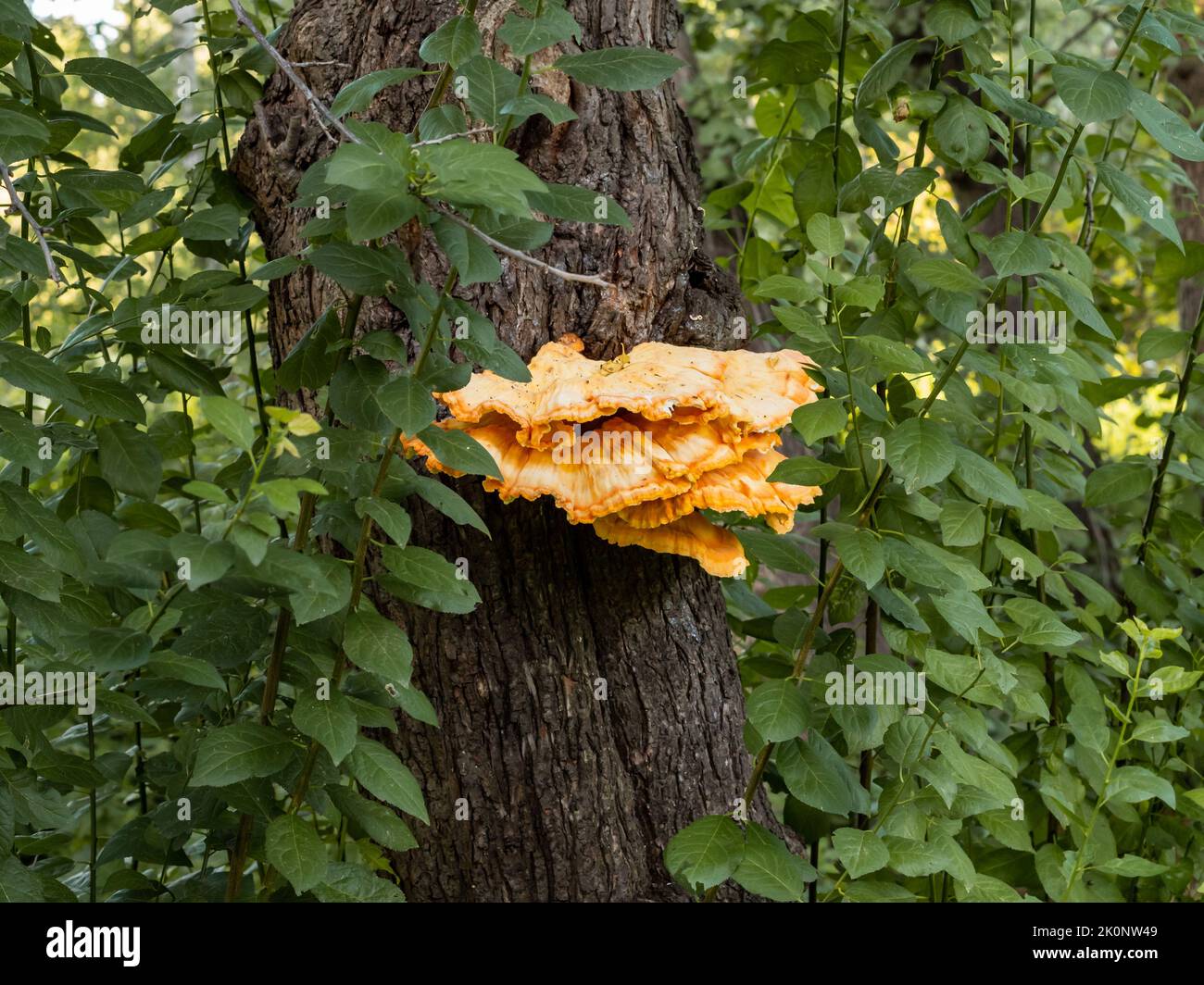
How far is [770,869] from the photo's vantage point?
5.98 ft

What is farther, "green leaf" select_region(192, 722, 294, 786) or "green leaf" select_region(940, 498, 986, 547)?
"green leaf" select_region(940, 498, 986, 547)

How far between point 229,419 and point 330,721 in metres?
0.48

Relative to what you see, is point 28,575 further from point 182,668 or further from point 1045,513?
point 1045,513

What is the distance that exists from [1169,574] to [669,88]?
1.73 metres

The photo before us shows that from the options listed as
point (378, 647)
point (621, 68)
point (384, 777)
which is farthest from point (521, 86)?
point (384, 777)

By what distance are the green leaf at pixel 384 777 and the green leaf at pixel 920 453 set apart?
0.95 metres

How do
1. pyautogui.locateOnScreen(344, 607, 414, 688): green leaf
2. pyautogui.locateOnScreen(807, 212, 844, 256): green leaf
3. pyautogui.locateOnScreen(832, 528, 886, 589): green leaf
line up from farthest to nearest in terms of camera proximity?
pyautogui.locateOnScreen(807, 212, 844, 256): green leaf
pyautogui.locateOnScreen(832, 528, 886, 589): green leaf
pyautogui.locateOnScreen(344, 607, 414, 688): green leaf

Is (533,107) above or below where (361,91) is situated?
below

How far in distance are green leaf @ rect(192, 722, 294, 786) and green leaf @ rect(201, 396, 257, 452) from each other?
52 centimetres

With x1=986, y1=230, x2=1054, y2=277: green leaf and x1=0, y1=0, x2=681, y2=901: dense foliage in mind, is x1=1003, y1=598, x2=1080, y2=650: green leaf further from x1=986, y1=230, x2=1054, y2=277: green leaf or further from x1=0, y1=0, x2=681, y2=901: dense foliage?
x1=0, y1=0, x2=681, y2=901: dense foliage

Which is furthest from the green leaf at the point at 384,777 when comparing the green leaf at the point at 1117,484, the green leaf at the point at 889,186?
the green leaf at the point at 1117,484

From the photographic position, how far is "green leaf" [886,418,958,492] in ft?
5.74

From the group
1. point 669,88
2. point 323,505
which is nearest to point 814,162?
point 669,88

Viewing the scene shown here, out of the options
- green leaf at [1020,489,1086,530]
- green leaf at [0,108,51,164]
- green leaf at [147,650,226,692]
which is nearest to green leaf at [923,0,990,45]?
green leaf at [1020,489,1086,530]
